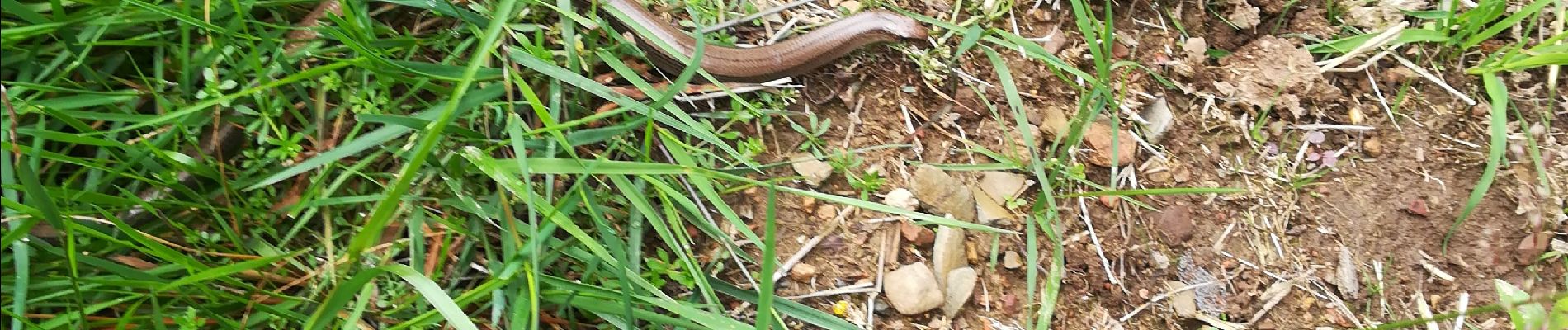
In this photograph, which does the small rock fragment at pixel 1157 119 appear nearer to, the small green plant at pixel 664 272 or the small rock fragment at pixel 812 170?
the small rock fragment at pixel 812 170

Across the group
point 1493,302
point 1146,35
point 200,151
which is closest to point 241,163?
point 200,151

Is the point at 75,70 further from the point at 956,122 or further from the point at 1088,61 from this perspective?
the point at 1088,61

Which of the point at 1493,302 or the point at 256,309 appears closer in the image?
the point at 256,309

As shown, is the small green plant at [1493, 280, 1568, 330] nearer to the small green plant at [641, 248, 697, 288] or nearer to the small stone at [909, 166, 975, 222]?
the small stone at [909, 166, 975, 222]

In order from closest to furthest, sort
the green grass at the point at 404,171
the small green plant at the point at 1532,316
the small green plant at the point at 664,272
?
1. the small green plant at the point at 1532,316
2. the green grass at the point at 404,171
3. the small green plant at the point at 664,272

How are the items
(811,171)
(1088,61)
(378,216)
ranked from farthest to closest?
1. (1088,61)
2. (811,171)
3. (378,216)

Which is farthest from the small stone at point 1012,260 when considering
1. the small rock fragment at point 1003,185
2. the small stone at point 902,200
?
the small stone at point 902,200

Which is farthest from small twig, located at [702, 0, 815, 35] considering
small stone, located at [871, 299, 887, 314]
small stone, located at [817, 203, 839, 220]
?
small stone, located at [871, 299, 887, 314]
